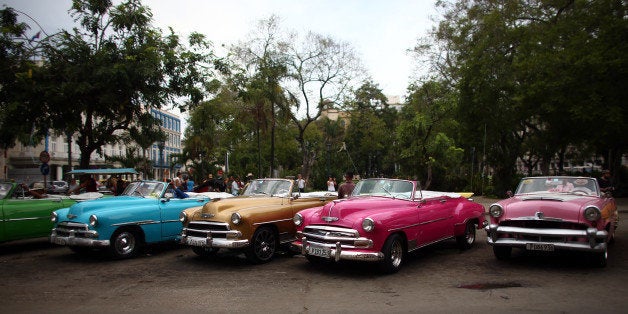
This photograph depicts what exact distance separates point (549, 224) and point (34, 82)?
14926 mm

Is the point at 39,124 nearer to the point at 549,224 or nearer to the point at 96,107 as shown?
the point at 96,107

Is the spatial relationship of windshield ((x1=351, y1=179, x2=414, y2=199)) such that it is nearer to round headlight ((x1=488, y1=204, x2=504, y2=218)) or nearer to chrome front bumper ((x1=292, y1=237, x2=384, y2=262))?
round headlight ((x1=488, y1=204, x2=504, y2=218))

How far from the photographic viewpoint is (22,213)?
10055mm

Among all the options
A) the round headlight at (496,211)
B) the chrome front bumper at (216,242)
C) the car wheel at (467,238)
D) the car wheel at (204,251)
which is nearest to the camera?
the round headlight at (496,211)

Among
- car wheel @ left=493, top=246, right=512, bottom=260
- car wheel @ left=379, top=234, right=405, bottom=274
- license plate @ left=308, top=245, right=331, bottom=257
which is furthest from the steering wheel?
license plate @ left=308, top=245, right=331, bottom=257

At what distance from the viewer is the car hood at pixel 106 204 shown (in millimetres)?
9453

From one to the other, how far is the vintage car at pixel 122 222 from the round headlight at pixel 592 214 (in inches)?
323

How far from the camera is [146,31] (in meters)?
16.1

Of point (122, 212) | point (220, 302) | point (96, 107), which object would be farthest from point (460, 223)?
point (96, 107)

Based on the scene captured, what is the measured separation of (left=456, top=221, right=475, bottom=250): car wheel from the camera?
33.4 feet

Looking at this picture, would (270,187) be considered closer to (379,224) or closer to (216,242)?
(216,242)

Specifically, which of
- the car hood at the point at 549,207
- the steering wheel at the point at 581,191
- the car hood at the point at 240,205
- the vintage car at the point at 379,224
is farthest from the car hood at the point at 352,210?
the steering wheel at the point at 581,191

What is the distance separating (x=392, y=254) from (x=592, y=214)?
10.7 feet

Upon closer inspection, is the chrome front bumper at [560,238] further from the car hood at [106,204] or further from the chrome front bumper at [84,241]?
the chrome front bumper at [84,241]
